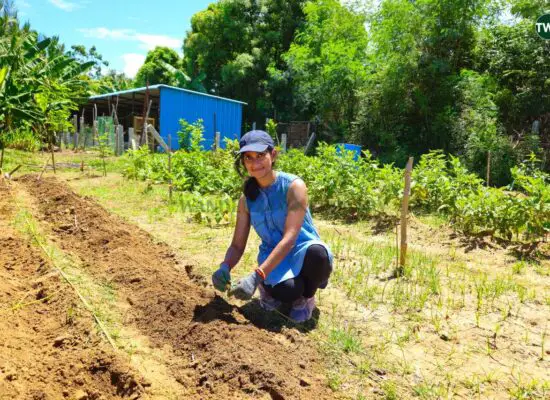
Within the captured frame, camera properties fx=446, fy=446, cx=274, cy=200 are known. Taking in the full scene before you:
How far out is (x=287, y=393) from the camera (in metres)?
2.10

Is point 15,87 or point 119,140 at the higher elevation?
point 15,87

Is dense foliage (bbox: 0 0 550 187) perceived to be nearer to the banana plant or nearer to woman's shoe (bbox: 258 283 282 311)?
the banana plant

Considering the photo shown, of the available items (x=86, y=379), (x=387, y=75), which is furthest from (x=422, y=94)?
(x=86, y=379)

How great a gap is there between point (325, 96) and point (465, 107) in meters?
5.87

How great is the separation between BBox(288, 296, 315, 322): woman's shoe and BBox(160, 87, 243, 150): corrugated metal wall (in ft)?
43.6

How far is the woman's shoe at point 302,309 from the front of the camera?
114 inches

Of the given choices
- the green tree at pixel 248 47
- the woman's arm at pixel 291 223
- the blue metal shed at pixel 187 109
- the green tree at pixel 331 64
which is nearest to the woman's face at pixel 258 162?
the woman's arm at pixel 291 223

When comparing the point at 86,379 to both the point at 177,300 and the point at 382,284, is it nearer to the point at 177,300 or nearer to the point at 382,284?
the point at 177,300

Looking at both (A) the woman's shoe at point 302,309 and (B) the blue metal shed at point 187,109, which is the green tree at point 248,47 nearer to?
(B) the blue metal shed at point 187,109

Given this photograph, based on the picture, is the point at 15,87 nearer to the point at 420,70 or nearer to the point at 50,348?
the point at 50,348

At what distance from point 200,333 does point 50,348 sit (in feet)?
2.79

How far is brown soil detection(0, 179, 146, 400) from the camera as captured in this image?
7.11 ft

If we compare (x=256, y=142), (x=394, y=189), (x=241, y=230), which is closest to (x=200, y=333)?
(x=241, y=230)

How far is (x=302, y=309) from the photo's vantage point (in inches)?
115
